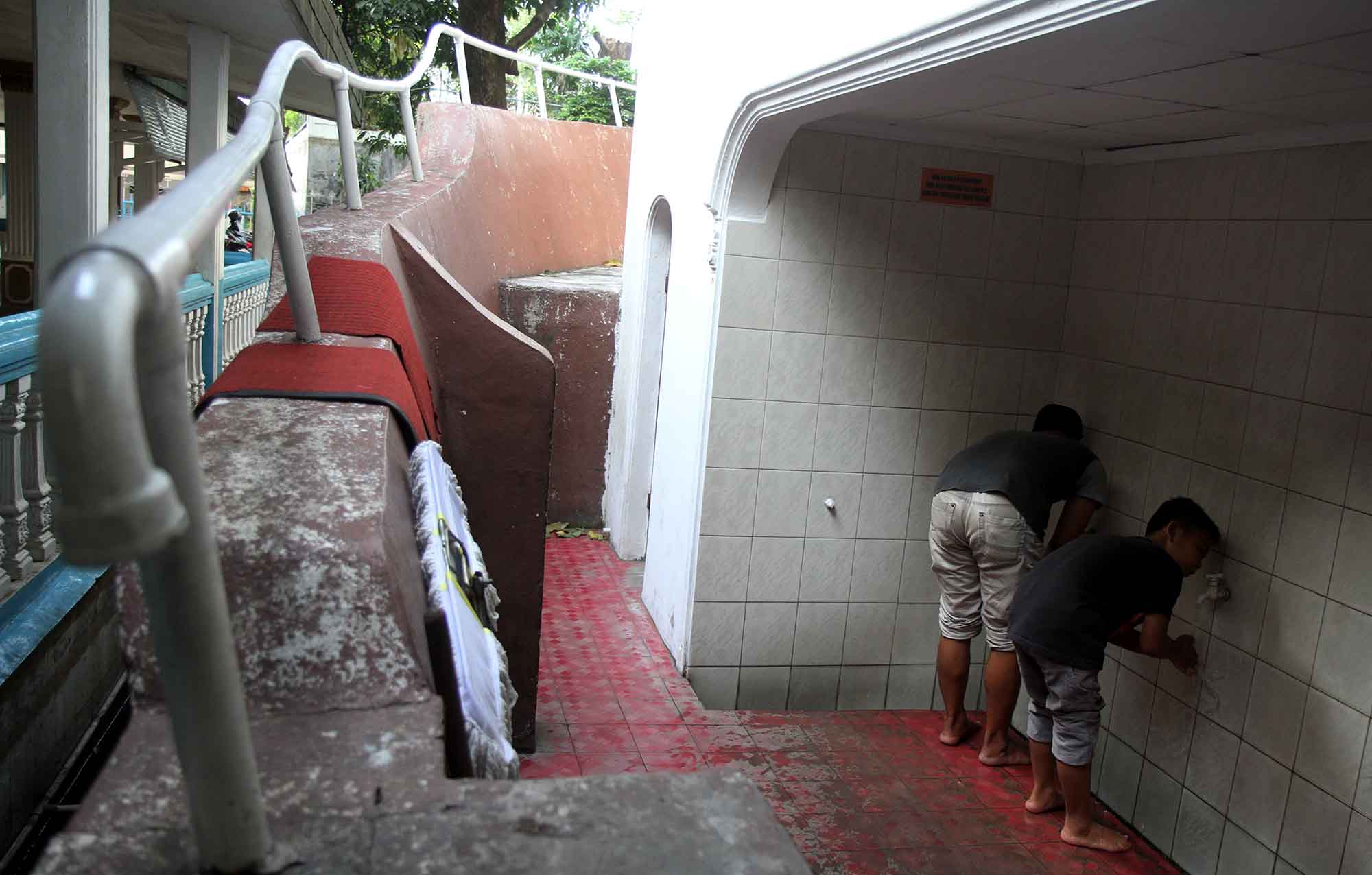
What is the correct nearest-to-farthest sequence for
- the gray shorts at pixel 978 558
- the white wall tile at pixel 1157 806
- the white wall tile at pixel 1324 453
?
the white wall tile at pixel 1324 453, the white wall tile at pixel 1157 806, the gray shorts at pixel 978 558

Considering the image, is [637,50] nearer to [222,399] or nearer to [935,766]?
[935,766]

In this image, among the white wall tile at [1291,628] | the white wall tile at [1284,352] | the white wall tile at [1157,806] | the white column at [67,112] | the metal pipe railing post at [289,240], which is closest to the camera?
the metal pipe railing post at [289,240]

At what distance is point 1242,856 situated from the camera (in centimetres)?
417

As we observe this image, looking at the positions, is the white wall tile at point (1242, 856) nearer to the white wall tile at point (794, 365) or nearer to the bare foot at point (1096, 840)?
the bare foot at point (1096, 840)

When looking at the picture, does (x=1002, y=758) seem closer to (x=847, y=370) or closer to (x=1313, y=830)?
(x=1313, y=830)

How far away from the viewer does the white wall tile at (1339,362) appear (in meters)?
3.79

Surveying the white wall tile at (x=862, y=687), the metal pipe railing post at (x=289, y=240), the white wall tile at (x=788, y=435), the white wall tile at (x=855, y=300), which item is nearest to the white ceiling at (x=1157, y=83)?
the white wall tile at (x=855, y=300)

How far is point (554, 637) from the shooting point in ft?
20.0

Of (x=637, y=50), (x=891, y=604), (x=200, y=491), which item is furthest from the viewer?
(x=637, y=50)

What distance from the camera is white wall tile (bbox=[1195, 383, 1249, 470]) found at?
4320 millimetres

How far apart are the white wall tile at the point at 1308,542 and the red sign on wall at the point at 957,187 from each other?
6.99 feet

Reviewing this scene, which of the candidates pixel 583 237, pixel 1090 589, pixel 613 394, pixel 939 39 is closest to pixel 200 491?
pixel 939 39

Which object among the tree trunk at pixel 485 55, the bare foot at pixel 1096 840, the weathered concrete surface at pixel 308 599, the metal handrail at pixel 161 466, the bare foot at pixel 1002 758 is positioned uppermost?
the tree trunk at pixel 485 55

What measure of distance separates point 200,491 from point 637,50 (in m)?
7.56
